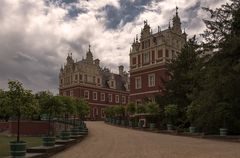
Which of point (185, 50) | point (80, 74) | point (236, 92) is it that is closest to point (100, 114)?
point (80, 74)

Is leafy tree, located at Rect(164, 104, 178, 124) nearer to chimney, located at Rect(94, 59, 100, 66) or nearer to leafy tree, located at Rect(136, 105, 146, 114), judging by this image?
leafy tree, located at Rect(136, 105, 146, 114)

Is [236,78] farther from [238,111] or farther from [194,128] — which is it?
[194,128]

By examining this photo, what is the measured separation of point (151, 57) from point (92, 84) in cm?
2907

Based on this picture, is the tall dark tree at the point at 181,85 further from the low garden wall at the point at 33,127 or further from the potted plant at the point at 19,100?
the potted plant at the point at 19,100

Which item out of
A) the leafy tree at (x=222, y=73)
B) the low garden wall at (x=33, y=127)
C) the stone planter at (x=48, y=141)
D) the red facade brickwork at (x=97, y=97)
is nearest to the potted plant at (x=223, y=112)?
the leafy tree at (x=222, y=73)

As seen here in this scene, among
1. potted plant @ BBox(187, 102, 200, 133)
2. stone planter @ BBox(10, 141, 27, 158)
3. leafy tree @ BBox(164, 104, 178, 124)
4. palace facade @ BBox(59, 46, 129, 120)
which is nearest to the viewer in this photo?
stone planter @ BBox(10, 141, 27, 158)

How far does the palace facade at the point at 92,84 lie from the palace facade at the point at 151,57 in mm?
21356

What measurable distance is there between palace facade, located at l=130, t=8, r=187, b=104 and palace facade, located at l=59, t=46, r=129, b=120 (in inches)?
841

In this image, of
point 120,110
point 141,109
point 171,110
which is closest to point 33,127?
point 141,109

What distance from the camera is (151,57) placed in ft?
217

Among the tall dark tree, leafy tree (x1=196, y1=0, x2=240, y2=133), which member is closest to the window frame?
the tall dark tree

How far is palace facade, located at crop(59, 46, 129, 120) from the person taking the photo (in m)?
90.0

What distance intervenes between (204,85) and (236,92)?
122 inches

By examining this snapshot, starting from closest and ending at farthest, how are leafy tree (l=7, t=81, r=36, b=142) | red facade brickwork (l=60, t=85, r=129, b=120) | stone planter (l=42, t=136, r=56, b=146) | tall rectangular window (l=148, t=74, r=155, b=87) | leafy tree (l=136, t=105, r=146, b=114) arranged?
leafy tree (l=7, t=81, r=36, b=142)
stone planter (l=42, t=136, r=56, b=146)
leafy tree (l=136, t=105, r=146, b=114)
tall rectangular window (l=148, t=74, r=155, b=87)
red facade brickwork (l=60, t=85, r=129, b=120)
